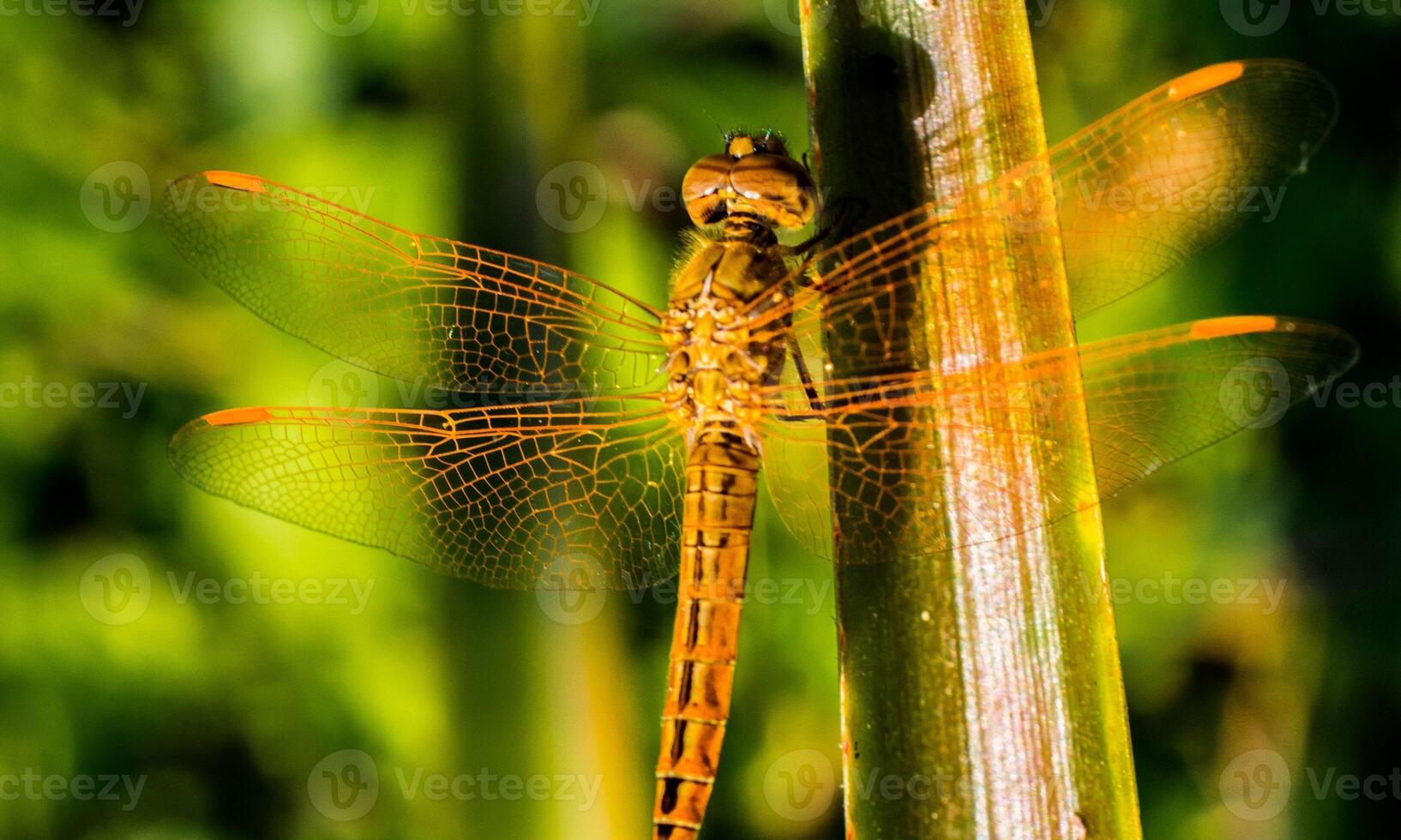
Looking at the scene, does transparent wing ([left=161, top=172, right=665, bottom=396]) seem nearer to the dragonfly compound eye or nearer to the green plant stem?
the dragonfly compound eye

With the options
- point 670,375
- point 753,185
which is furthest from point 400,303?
point 753,185

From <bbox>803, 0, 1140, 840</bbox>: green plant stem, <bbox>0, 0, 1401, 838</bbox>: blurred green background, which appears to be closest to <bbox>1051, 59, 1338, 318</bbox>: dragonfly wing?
<bbox>803, 0, 1140, 840</bbox>: green plant stem

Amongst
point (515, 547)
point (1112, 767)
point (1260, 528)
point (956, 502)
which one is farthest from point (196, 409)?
point (1260, 528)

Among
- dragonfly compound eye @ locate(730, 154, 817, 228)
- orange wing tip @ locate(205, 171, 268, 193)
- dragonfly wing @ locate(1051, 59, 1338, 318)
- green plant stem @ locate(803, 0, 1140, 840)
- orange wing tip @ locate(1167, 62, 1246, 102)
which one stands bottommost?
green plant stem @ locate(803, 0, 1140, 840)

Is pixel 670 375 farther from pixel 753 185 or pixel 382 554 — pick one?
pixel 382 554

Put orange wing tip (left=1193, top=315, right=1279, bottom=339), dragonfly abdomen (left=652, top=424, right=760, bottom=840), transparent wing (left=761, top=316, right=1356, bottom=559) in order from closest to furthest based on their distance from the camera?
transparent wing (left=761, top=316, right=1356, bottom=559) < orange wing tip (left=1193, top=315, right=1279, bottom=339) < dragonfly abdomen (left=652, top=424, right=760, bottom=840)

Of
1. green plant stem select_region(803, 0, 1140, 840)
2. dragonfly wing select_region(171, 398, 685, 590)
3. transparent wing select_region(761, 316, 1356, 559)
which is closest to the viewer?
green plant stem select_region(803, 0, 1140, 840)

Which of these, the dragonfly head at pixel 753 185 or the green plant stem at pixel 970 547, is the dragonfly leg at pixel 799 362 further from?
the green plant stem at pixel 970 547

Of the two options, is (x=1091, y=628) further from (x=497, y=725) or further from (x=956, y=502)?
(x=497, y=725)
